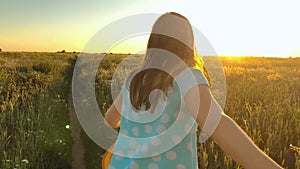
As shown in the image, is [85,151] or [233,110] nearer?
[85,151]

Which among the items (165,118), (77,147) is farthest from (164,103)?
(77,147)

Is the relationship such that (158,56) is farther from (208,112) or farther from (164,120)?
(208,112)

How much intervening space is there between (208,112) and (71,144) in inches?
195

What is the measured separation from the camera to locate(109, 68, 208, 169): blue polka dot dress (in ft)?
5.99

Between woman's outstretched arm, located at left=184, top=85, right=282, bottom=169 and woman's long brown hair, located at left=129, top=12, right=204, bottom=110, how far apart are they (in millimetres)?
189

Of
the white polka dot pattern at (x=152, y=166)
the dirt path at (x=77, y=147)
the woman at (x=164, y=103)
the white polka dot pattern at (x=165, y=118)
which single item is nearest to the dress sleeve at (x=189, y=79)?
the woman at (x=164, y=103)

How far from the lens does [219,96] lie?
8.24 meters

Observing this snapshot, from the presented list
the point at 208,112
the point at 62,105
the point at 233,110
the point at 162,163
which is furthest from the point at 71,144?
the point at 208,112

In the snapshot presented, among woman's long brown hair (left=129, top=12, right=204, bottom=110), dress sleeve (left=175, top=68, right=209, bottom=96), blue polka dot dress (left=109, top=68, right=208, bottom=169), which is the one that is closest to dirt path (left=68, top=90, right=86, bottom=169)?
blue polka dot dress (left=109, top=68, right=208, bottom=169)

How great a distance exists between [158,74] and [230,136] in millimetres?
454

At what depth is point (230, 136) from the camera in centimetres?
153

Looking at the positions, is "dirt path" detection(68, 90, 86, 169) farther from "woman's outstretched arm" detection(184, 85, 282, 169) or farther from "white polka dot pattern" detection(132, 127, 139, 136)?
"woman's outstretched arm" detection(184, 85, 282, 169)

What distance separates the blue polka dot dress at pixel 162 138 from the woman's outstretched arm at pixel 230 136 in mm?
147

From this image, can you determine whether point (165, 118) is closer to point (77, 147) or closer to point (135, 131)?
point (135, 131)
